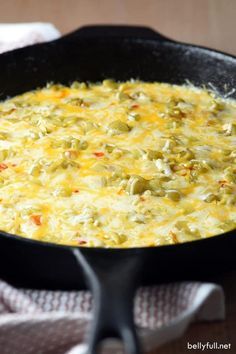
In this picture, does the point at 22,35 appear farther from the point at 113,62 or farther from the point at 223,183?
the point at 223,183

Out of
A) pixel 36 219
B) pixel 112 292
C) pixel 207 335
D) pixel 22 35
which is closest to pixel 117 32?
pixel 22 35

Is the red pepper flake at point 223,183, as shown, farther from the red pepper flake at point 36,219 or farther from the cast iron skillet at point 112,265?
the red pepper flake at point 36,219

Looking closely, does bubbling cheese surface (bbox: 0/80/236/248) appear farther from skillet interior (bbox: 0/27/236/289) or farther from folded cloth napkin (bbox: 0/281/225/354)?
folded cloth napkin (bbox: 0/281/225/354)

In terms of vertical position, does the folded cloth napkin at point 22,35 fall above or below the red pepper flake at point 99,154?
above

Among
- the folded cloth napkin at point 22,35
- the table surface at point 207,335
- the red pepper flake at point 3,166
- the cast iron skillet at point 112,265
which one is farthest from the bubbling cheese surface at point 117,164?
the folded cloth napkin at point 22,35

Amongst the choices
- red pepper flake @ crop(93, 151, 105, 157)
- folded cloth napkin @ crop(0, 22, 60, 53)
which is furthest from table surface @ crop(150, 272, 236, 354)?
folded cloth napkin @ crop(0, 22, 60, 53)
